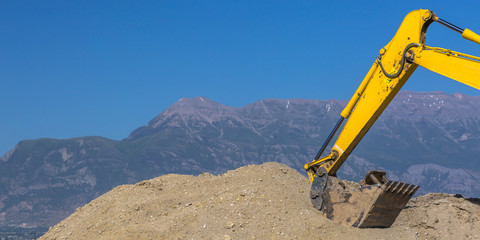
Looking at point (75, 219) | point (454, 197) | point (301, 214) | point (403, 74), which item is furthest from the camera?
point (75, 219)

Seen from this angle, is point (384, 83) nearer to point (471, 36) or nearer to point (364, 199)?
point (471, 36)

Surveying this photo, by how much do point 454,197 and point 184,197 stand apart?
6.46 m

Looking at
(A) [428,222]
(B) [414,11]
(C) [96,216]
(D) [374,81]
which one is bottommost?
(A) [428,222]

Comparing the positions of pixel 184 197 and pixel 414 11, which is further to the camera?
pixel 184 197

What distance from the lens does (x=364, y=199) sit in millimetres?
11820

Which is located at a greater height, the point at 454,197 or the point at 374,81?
the point at 374,81

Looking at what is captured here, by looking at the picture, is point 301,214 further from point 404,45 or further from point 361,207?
point 404,45

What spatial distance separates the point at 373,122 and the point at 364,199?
160cm

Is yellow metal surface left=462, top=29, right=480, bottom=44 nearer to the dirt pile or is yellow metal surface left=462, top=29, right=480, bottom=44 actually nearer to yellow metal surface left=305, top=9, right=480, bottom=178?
yellow metal surface left=305, top=9, right=480, bottom=178

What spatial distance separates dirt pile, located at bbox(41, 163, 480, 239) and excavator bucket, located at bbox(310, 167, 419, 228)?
23 cm

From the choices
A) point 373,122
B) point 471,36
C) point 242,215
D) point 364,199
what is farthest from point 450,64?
point 242,215

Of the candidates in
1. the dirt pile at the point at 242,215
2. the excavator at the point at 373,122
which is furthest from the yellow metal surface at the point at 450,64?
the dirt pile at the point at 242,215

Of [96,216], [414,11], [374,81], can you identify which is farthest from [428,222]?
[96,216]

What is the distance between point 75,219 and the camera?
49.2 ft
